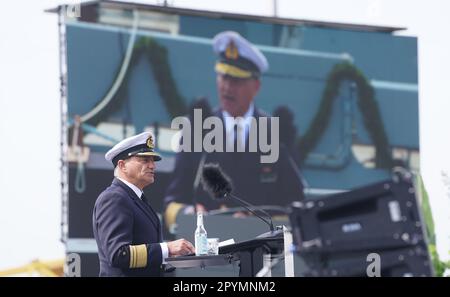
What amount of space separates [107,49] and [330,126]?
2.55 metres

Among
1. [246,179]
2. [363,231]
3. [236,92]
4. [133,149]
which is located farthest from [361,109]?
[363,231]

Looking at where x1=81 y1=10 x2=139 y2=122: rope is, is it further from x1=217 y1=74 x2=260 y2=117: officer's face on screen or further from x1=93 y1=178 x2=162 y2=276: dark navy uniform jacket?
x1=93 y1=178 x2=162 y2=276: dark navy uniform jacket

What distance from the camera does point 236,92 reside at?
12430 millimetres

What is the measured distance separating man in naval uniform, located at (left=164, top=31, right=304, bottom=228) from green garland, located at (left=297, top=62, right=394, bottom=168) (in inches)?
25.8

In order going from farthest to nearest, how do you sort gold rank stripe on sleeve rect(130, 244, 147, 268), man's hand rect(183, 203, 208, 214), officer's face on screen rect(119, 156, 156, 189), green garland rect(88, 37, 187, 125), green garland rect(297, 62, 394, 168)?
green garland rect(297, 62, 394, 168) → green garland rect(88, 37, 187, 125) → man's hand rect(183, 203, 208, 214) → officer's face on screen rect(119, 156, 156, 189) → gold rank stripe on sleeve rect(130, 244, 147, 268)

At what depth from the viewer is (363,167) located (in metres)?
13.1

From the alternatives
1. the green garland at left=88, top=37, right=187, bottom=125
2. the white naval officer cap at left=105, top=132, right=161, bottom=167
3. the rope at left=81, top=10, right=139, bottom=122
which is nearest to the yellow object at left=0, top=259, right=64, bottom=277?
the rope at left=81, top=10, right=139, bottom=122

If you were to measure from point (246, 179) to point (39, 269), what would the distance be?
234 cm

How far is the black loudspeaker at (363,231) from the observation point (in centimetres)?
440

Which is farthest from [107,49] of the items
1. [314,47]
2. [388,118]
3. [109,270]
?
[109,270]

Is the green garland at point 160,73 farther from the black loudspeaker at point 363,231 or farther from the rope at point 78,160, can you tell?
the black loudspeaker at point 363,231

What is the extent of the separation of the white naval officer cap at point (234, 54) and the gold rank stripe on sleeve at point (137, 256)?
674 centimetres

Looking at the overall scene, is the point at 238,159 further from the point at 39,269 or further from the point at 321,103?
the point at 39,269

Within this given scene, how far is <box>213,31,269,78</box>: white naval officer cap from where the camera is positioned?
486 inches
